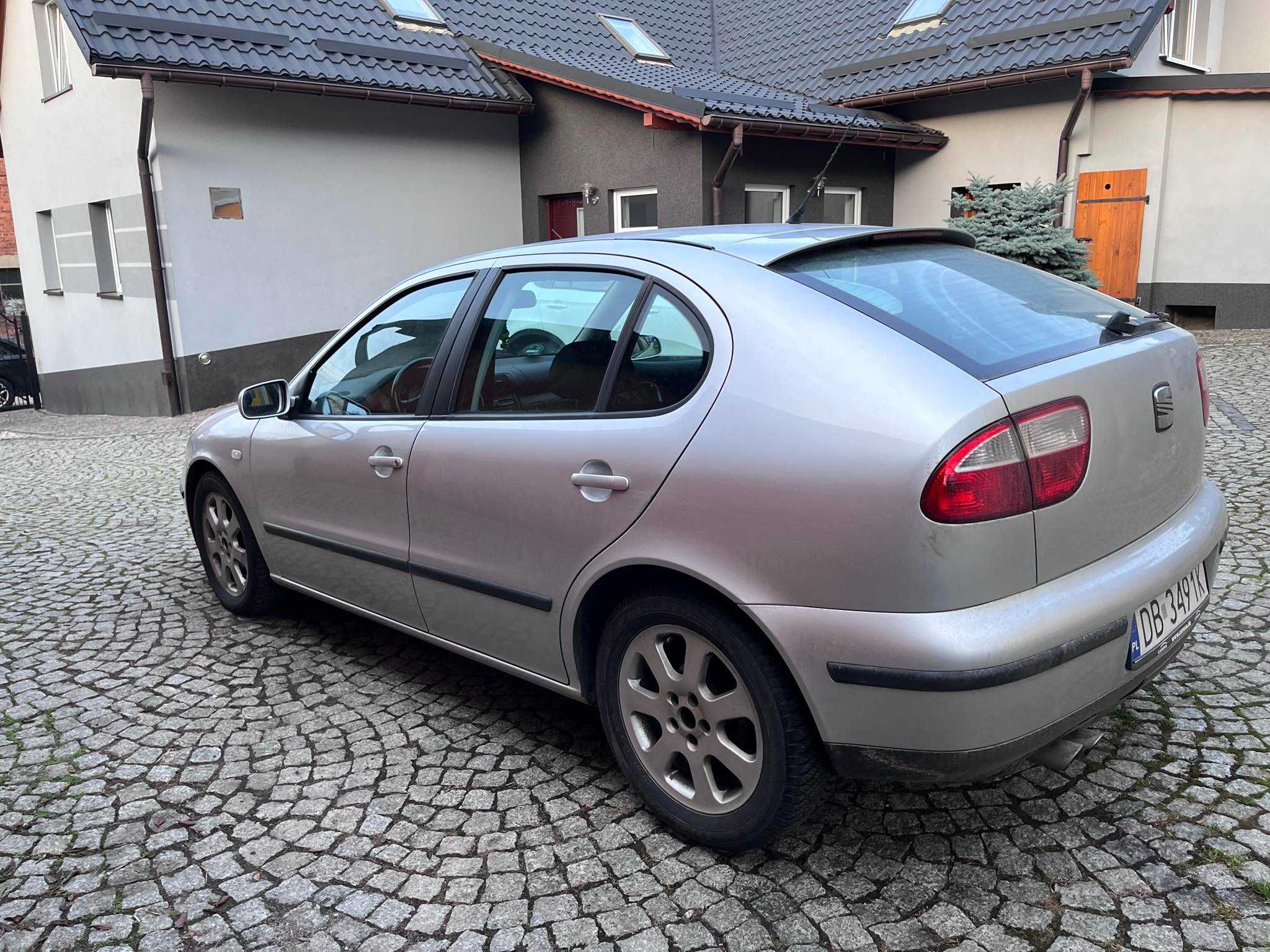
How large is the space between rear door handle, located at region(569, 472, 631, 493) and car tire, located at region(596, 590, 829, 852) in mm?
295

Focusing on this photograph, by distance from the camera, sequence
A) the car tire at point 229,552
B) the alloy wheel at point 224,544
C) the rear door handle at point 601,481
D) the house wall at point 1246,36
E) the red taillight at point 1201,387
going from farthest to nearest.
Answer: the house wall at point 1246,36 → the alloy wheel at point 224,544 → the car tire at point 229,552 → the red taillight at point 1201,387 → the rear door handle at point 601,481

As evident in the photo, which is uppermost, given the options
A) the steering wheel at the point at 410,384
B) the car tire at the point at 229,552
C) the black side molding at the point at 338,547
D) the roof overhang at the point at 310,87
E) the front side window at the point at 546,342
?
the roof overhang at the point at 310,87

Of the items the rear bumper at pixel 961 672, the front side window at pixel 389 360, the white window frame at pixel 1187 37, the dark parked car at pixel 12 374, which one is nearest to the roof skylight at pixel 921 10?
the white window frame at pixel 1187 37

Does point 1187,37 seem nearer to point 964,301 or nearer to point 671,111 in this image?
point 671,111

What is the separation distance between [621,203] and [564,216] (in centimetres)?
119

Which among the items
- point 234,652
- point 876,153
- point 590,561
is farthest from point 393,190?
point 590,561

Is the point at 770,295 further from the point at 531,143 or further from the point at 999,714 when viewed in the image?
the point at 531,143

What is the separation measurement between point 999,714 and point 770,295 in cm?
115

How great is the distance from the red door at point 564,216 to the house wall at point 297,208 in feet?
2.94

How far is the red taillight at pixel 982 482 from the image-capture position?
2.17 m

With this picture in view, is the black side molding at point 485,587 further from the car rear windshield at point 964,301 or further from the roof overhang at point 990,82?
the roof overhang at point 990,82

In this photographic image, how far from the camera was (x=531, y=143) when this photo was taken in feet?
48.5

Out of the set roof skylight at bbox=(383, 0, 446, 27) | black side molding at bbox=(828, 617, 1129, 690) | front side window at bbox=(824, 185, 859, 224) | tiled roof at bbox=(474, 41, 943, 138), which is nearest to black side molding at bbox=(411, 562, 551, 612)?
black side molding at bbox=(828, 617, 1129, 690)

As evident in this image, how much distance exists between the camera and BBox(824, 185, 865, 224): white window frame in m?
14.7
